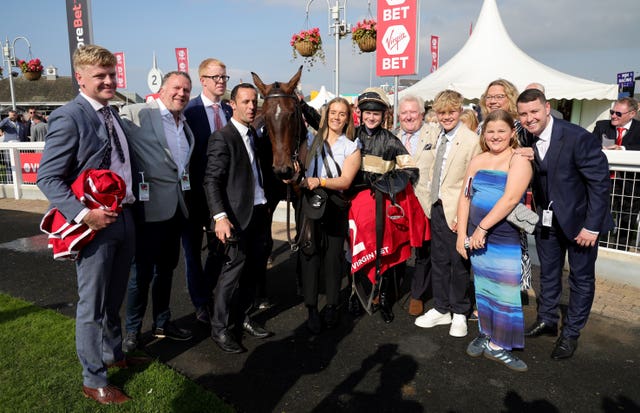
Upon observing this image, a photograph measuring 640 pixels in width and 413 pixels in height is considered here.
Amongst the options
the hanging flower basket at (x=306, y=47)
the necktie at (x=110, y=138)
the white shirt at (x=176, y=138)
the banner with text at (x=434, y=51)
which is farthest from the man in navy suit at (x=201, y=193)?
the banner with text at (x=434, y=51)

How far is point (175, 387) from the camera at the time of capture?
304cm

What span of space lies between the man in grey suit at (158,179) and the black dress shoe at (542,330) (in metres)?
3.27

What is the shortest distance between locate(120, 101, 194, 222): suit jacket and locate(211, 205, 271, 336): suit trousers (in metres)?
0.63

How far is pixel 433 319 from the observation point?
4117 millimetres

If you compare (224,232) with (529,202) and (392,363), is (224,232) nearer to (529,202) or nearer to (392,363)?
(392,363)

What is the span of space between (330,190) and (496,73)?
1075 cm

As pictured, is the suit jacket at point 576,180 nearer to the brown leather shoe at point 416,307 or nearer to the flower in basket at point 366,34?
the brown leather shoe at point 416,307

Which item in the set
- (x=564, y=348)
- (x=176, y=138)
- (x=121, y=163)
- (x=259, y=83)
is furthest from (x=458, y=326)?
(x=121, y=163)

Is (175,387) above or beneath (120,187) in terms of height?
beneath

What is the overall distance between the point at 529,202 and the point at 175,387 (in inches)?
130

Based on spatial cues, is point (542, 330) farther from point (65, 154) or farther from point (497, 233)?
point (65, 154)

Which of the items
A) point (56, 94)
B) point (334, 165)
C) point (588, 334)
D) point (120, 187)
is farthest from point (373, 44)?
point (56, 94)

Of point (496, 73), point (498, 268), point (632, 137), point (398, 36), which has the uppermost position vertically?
point (496, 73)

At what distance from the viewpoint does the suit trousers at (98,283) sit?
271 cm
